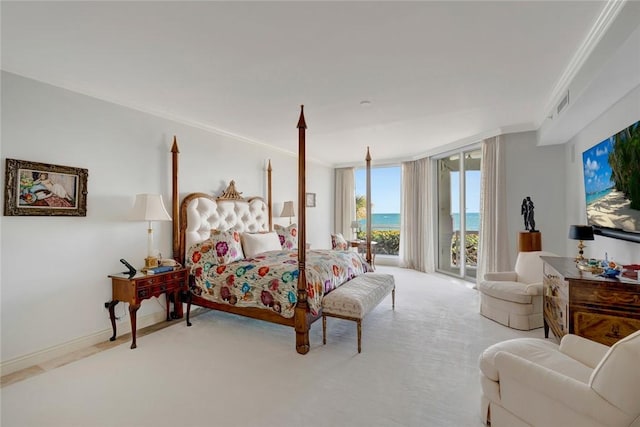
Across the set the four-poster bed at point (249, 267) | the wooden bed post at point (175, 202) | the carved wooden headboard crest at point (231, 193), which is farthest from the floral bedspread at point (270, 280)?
the carved wooden headboard crest at point (231, 193)

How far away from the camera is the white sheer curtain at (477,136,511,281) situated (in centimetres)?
479

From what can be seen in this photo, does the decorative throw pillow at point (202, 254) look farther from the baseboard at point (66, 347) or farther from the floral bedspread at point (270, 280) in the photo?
the baseboard at point (66, 347)

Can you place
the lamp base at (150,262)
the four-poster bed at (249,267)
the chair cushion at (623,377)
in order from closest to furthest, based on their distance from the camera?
the chair cushion at (623,377) < the four-poster bed at (249,267) < the lamp base at (150,262)

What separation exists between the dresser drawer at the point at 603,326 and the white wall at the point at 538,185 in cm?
261

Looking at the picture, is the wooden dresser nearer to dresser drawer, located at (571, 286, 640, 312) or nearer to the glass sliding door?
dresser drawer, located at (571, 286, 640, 312)

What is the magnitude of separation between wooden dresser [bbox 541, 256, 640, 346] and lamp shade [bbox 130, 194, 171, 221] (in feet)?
13.0

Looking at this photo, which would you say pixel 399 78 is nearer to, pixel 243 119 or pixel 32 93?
pixel 243 119

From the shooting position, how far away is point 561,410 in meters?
1.45

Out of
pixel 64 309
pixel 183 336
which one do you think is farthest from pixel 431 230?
pixel 64 309

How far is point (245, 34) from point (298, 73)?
2.32 feet

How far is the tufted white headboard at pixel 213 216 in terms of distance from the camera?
4.02m

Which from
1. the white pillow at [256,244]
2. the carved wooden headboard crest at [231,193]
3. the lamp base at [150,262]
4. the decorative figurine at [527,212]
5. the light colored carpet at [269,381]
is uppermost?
the carved wooden headboard crest at [231,193]

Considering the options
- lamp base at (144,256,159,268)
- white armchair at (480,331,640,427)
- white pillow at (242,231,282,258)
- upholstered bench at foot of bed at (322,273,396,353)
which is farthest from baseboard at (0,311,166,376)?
white armchair at (480,331,640,427)

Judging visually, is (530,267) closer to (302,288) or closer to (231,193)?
(302,288)
